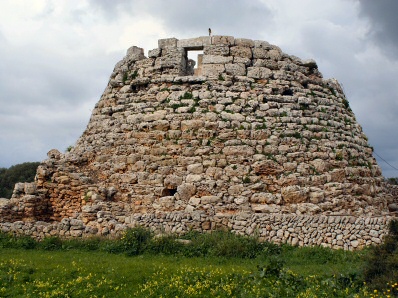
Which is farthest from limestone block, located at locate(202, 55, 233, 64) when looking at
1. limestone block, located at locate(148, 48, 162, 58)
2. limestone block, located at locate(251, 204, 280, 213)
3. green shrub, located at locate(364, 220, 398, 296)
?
green shrub, located at locate(364, 220, 398, 296)

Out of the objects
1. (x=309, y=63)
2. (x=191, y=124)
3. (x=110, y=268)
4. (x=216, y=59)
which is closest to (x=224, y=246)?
(x=110, y=268)

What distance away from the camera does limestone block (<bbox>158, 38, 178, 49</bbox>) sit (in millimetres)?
13304

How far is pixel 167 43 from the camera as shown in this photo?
1340 cm

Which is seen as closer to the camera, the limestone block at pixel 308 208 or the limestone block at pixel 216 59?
the limestone block at pixel 308 208

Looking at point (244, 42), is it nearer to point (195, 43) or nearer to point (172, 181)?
point (195, 43)

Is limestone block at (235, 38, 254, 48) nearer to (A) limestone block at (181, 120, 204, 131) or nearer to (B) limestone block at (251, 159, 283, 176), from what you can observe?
(A) limestone block at (181, 120, 204, 131)

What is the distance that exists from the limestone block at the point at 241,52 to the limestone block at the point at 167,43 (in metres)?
1.67

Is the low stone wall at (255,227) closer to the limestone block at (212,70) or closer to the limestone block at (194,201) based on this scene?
the limestone block at (194,201)

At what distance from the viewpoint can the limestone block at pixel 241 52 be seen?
43.0 ft

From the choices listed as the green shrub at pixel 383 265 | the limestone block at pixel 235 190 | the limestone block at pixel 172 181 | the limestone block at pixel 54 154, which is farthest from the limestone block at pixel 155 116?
the green shrub at pixel 383 265

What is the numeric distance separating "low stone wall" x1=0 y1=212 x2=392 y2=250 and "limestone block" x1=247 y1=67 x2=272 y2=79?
4.36 meters

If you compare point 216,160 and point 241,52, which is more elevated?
point 241,52

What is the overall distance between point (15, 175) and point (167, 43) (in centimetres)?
2726

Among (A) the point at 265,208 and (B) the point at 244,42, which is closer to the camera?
(A) the point at 265,208
